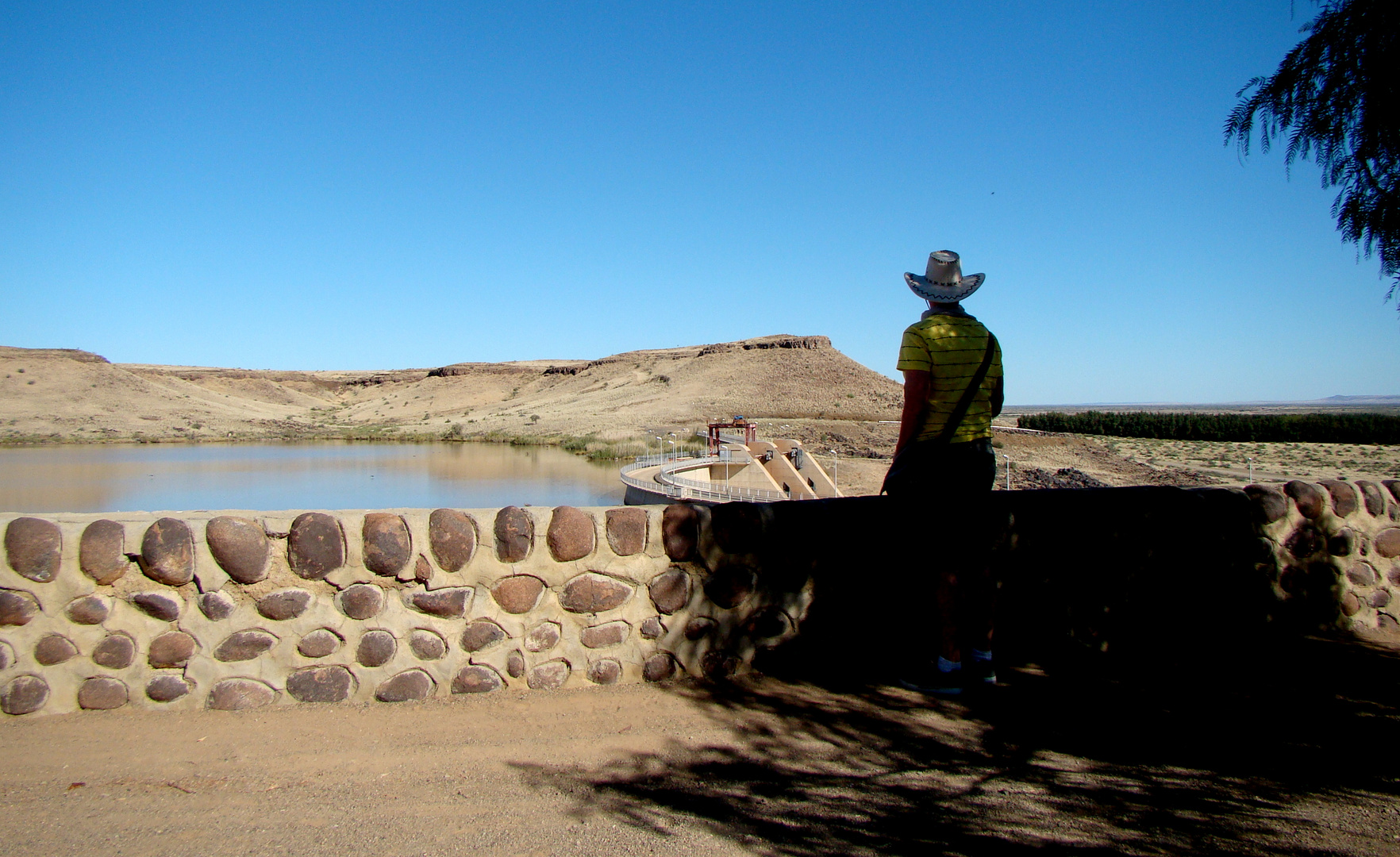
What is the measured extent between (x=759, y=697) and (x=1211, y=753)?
154 centimetres

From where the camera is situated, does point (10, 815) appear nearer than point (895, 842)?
No

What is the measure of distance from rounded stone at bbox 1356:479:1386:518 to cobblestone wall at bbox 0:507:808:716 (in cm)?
380

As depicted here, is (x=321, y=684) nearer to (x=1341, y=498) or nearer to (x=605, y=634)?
(x=605, y=634)

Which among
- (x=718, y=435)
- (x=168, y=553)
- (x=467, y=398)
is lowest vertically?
(x=168, y=553)

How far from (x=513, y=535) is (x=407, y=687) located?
672 mm

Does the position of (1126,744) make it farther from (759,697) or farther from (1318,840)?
(759,697)

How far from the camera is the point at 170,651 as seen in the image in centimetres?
297

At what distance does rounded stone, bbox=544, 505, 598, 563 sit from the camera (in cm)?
330

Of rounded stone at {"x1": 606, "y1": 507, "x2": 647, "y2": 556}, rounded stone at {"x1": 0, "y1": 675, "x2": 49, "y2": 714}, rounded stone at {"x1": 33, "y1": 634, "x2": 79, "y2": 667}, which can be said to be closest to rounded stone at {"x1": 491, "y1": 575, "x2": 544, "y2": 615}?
rounded stone at {"x1": 606, "y1": 507, "x2": 647, "y2": 556}

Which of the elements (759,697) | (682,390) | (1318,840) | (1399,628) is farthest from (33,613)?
(682,390)

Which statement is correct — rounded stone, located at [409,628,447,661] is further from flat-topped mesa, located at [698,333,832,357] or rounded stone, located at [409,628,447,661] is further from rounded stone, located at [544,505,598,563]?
flat-topped mesa, located at [698,333,832,357]

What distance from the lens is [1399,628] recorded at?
4.65m

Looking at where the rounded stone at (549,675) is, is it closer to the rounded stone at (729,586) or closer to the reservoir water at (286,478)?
the rounded stone at (729,586)

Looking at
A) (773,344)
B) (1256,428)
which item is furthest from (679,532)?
(773,344)
